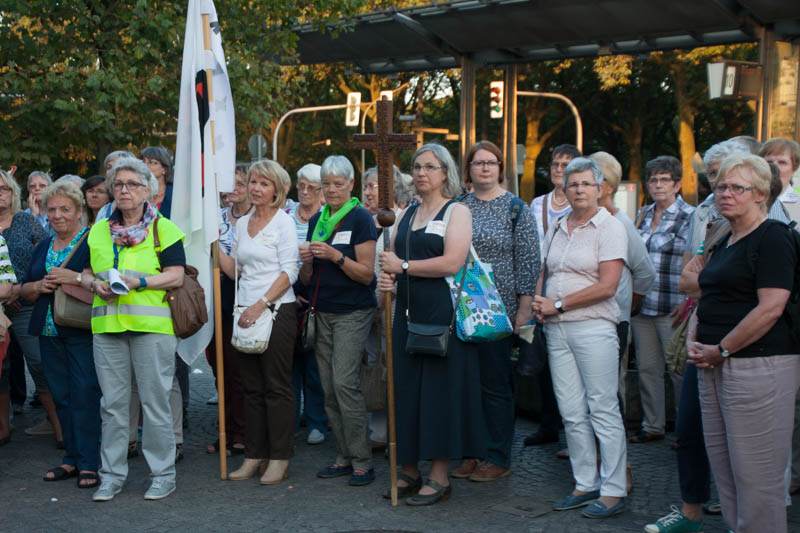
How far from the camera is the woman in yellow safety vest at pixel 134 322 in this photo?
5.69m

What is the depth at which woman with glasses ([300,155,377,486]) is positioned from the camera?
6.10m

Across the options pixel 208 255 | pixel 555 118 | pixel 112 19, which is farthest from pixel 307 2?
pixel 555 118

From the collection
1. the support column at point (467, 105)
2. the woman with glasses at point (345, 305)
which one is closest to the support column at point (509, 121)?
the support column at point (467, 105)

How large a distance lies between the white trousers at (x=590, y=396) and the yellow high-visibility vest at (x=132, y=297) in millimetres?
2375

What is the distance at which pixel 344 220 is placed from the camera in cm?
617

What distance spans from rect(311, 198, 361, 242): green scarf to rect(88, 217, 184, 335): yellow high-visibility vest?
0.98 metres

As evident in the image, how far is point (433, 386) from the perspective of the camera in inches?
221

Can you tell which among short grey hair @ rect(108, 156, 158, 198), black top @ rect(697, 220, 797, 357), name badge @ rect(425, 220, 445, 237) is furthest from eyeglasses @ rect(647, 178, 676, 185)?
short grey hair @ rect(108, 156, 158, 198)

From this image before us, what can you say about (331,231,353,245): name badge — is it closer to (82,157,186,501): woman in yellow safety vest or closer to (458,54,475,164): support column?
(82,157,186,501): woman in yellow safety vest

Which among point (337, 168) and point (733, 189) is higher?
point (337, 168)

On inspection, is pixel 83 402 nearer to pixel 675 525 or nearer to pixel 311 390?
pixel 311 390

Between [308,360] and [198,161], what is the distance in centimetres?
201

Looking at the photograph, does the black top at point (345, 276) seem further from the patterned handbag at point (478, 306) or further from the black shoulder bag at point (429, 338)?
the patterned handbag at point (478, 306)

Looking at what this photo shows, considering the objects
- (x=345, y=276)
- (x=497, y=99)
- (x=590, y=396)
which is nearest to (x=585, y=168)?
(x=590, y=396)
